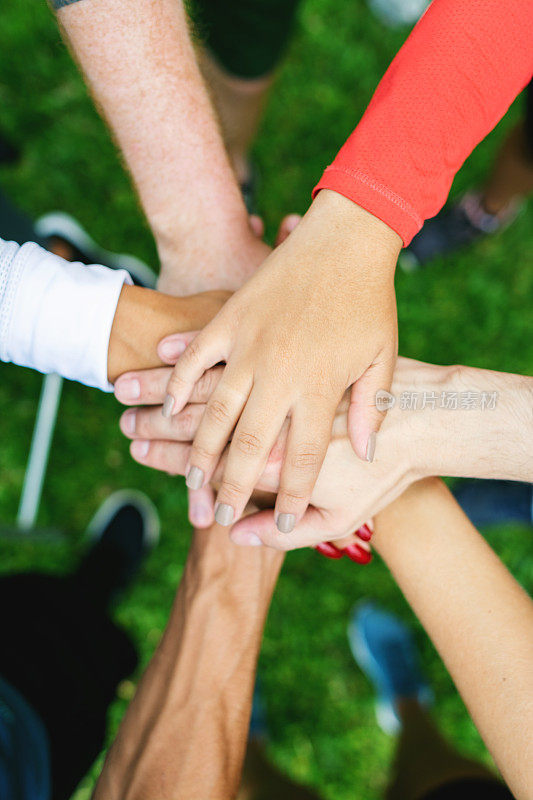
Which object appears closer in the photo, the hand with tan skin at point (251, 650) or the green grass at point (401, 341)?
the hand with tan skin at point (251, 650)

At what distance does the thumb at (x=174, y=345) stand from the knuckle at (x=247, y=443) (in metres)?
0.29

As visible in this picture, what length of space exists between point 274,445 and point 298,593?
142cm

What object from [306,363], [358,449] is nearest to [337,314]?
[306,363]

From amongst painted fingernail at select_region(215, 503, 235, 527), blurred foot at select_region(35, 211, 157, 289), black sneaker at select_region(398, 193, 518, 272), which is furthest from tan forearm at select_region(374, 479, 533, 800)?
black sneaker at select_region(398, 193, 518, 272)

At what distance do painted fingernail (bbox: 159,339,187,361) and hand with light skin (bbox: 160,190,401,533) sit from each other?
0.10 metres

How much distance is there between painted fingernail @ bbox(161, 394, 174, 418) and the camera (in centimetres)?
134

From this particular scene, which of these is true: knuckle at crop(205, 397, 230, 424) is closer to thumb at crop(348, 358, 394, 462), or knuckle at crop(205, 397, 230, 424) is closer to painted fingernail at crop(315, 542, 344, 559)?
thumb at crop(348, 358, 394, 462)

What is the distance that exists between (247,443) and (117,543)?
1377 mm

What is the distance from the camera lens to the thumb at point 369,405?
1.29 meters

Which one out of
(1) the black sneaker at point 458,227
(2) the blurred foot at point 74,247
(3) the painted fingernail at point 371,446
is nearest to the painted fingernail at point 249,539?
(3) the painted fingernail at point 371,446

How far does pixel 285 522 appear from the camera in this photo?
133 centimetres

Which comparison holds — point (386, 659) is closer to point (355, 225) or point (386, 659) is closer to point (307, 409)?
point (307, 409)

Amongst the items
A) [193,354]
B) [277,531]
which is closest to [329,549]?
[277,531]

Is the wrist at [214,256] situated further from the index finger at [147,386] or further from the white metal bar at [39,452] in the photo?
the white metal bar at [39,452]
